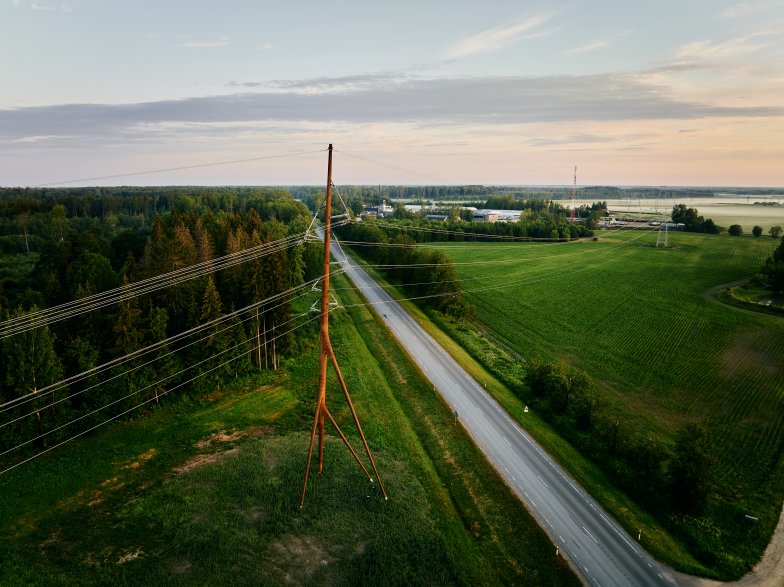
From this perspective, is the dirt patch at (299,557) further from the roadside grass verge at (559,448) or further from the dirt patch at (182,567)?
the roadside grass verge at (559,448)

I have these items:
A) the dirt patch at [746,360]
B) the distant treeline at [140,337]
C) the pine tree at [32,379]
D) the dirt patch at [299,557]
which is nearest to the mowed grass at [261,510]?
the dirt patch at [299,557]

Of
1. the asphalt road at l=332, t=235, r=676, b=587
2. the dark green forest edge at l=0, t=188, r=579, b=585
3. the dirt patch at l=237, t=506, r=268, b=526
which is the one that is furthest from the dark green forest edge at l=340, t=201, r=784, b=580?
the dirt patch at l=237, t=506, r=268, b=526

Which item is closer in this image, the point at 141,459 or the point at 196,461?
the point at 196,461

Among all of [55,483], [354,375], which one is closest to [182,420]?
[55,483]

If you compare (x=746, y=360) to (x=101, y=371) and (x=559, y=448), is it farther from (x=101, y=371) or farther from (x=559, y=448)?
(x=101, y=371)

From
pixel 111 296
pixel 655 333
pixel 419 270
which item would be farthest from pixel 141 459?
pixel 655 333

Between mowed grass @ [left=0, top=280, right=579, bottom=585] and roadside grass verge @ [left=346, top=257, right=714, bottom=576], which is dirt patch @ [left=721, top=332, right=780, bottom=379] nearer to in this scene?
roadside grass verge @ [left=346, top=257, right=714, bottom=576]

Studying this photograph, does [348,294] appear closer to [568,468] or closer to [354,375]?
[354,375]
